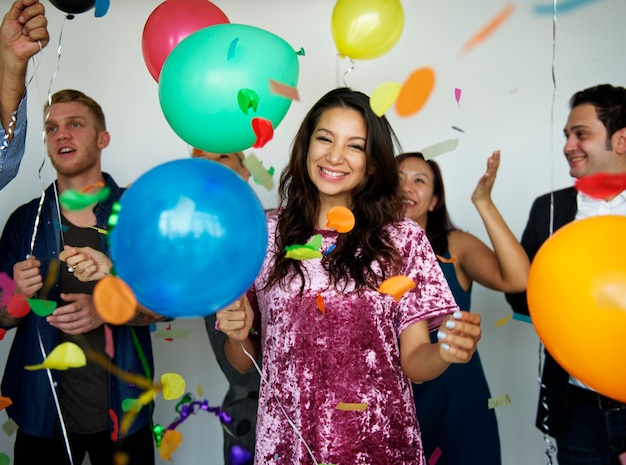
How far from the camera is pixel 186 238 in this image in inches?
42.3

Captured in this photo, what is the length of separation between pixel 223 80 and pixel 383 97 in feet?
1.22

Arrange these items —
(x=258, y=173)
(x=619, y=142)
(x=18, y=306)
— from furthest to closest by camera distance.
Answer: (x=619, y=142)
(x=18, y=306)
(x=258, y=173)

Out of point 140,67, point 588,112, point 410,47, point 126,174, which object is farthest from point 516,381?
point 140,67

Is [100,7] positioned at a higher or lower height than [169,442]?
higher

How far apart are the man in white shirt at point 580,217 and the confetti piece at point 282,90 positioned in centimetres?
82

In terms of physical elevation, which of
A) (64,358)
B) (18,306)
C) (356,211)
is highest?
(356,211)

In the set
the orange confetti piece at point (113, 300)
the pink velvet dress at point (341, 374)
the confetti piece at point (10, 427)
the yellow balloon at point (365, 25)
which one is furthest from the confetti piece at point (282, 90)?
the confetti piece at point (10, 427)

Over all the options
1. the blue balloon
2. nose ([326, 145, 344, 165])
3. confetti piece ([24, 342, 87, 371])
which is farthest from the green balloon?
confetti piece ([24, 342, 87, 371])

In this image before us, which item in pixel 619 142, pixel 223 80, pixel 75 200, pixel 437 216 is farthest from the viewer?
pixel 437 216

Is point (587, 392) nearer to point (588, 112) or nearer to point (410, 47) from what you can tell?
point (588, 112)

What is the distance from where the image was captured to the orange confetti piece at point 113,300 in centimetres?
121

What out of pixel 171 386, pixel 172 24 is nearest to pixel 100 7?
pixel 172 24

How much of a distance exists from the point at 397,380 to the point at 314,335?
8.7 inches

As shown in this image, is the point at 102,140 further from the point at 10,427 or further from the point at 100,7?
the point at 10,427
